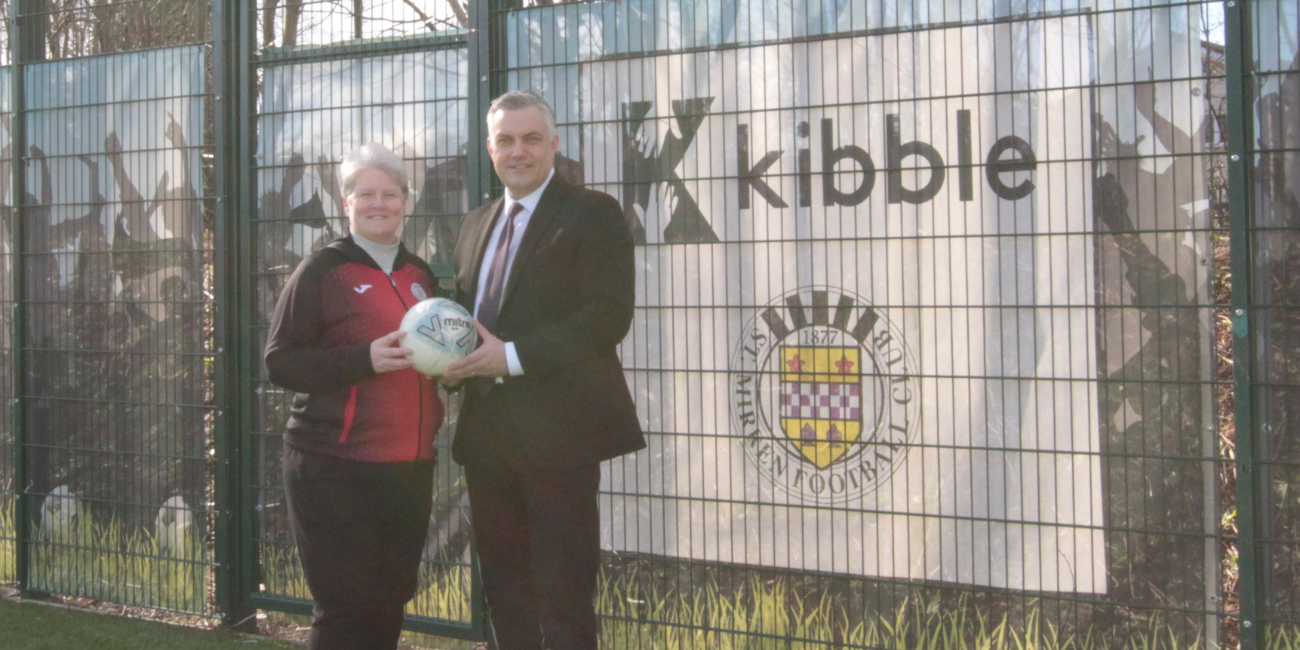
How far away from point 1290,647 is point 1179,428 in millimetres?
676

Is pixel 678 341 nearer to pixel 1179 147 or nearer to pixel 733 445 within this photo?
pixel 733 445

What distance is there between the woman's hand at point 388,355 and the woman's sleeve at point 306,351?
2 cm

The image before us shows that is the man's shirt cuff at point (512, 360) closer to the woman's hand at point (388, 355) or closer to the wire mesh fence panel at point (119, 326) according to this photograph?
the woman's hand at point (388, 355)

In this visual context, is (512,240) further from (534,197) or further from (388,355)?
(388,355)

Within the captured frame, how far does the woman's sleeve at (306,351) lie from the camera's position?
8.19 ft

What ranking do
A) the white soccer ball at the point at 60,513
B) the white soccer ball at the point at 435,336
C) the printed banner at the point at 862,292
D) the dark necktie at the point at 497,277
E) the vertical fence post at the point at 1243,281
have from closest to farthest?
the white soccer ball at the point at 435,336
the dark necktie at the point at 497,277
the vertical fence post at the point at 1243,281
the printed banner at the point at 862,292
the white soccer ball at the point at 60,513

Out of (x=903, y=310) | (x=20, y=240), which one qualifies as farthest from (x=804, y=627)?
(x=20, y=240)

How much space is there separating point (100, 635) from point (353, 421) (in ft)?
7.82

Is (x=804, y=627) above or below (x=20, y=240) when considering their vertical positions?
below

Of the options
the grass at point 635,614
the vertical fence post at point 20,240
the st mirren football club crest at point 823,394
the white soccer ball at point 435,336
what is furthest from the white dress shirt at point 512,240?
the vertical fence post at point 20,240

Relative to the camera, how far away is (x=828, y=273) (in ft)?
11.1

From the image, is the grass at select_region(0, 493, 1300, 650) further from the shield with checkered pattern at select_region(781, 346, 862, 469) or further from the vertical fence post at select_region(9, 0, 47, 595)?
the shield with checkered pattern at select_region(781, 346, 862, 469)

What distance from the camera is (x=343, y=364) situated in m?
2.49

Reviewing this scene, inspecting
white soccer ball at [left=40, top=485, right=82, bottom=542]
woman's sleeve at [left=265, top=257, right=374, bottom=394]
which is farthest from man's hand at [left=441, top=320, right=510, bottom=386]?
white soccer ball at [left=40, top=485, right=82, bottom=542]
